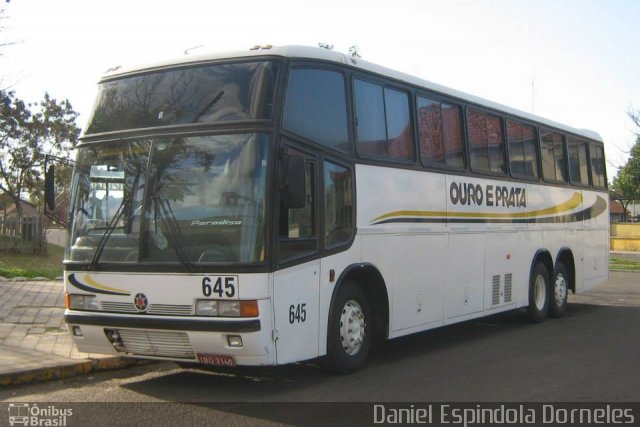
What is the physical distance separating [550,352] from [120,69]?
21.8 ft

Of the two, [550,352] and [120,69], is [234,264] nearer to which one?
[120,69]

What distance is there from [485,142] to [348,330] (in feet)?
16.3

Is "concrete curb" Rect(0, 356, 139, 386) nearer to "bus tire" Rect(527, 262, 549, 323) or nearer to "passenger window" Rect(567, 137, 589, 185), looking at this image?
"bus tire" Rect(527, 262, 549, 323)

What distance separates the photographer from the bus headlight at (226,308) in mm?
7367

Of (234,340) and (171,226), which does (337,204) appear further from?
(234,340)

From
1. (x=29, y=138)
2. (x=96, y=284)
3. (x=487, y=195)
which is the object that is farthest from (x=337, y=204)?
(x=29, y=138)

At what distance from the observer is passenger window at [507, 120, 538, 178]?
44.2 ft

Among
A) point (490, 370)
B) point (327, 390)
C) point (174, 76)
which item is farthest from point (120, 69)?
point (490, 370)

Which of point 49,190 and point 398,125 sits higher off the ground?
point 398,125

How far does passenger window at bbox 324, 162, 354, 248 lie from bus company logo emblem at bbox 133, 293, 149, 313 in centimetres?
201

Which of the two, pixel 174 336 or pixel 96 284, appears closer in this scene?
pixel 174 336

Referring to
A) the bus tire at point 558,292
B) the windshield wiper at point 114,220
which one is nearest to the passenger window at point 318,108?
the windshield wiper at point 114,220

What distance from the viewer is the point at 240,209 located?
24.7 feet

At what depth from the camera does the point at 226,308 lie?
742 cm
